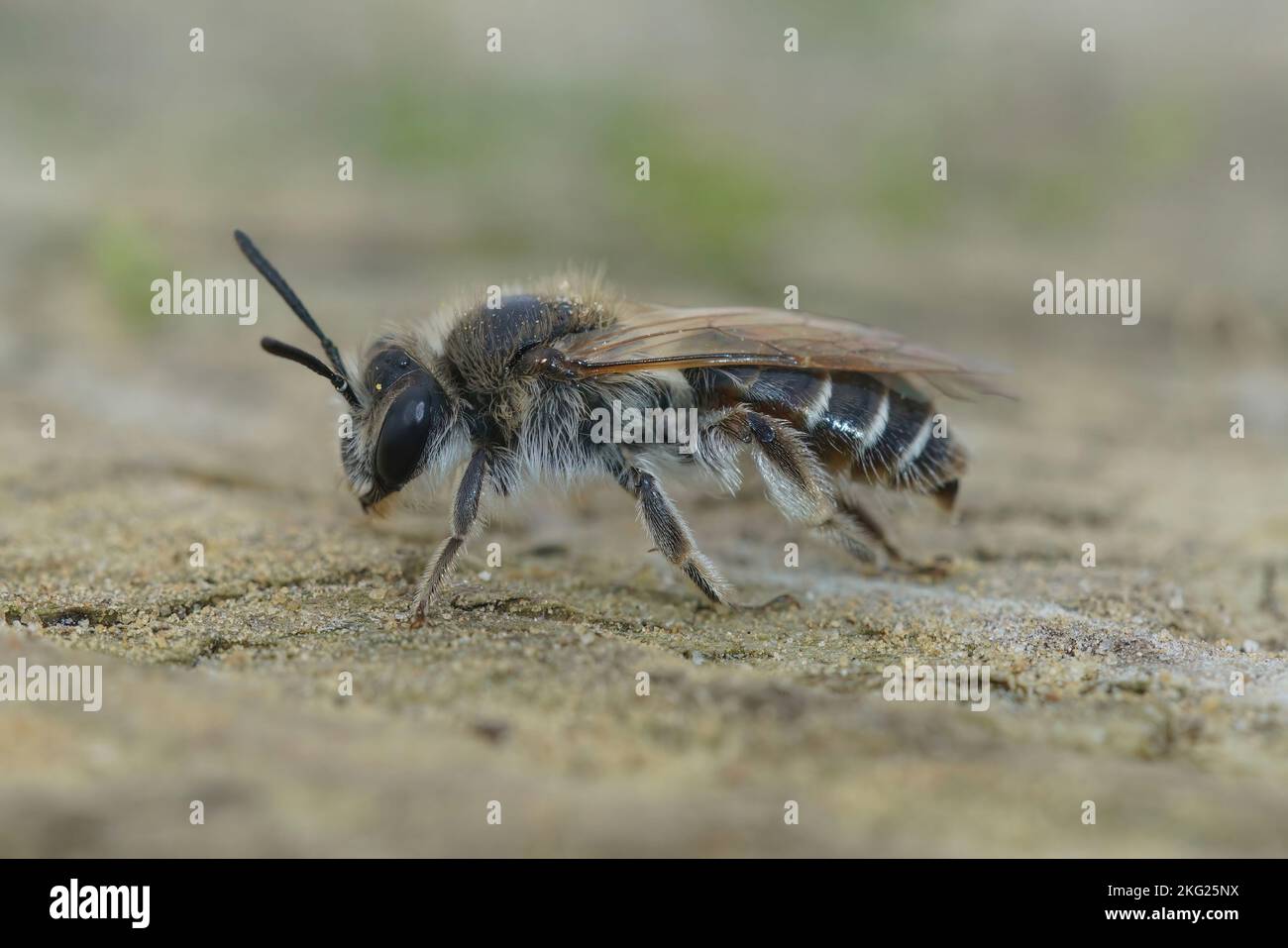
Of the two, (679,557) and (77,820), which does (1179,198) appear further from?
(77,820)

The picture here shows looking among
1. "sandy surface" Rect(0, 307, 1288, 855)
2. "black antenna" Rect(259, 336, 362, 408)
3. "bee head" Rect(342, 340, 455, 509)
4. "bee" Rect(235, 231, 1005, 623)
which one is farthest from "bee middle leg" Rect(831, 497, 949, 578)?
"black antenna" Rect(259, 336, 362, 408)

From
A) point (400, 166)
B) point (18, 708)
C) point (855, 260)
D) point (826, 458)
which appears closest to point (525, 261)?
point (400, 166)

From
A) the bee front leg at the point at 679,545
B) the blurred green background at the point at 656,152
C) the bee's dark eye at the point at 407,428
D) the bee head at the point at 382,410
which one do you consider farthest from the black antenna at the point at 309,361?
the blurred green background at the point at 656,152

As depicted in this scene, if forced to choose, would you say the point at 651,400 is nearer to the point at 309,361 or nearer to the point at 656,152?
the point at 309,361

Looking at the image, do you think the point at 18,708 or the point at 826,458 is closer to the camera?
the point at 18,708

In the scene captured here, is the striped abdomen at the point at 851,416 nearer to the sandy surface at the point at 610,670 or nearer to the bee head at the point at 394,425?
the sandy surface at the point at 610,670

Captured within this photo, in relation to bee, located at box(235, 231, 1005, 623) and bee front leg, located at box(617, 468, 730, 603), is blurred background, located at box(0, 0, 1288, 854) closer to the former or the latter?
bee front leg, located at box(617, 468, 730, 603)

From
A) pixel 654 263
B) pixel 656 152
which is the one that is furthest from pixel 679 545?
pixel 656 152

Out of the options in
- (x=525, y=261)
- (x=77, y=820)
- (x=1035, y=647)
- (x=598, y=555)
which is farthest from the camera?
(x=525, y=261)
